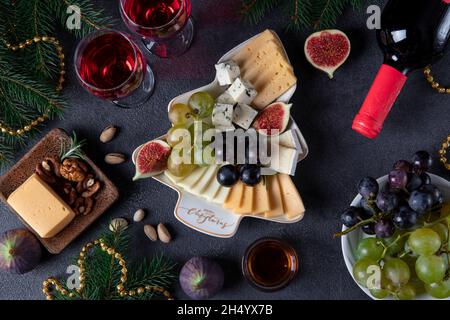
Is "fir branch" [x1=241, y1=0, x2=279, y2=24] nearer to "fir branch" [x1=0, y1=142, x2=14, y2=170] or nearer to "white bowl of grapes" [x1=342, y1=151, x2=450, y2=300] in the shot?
"white bowl of grapes" [x1=342, y1=151, x2=450, y2=300]

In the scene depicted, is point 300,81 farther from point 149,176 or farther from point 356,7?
point 149,176

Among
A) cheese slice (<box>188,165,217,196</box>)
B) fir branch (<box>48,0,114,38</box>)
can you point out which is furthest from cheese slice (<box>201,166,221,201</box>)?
fir branch (<box>48,0,114,38</box>)

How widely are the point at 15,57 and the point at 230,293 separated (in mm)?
951

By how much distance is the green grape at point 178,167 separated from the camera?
153 centimetres

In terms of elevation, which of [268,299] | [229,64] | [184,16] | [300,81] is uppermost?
[184,16]

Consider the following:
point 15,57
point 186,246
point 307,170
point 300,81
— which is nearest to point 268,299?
point 186,246

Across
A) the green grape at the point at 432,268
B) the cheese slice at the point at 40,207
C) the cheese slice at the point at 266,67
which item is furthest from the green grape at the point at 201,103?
the green grape at the point at 432,268

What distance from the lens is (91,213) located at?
5.37 feet

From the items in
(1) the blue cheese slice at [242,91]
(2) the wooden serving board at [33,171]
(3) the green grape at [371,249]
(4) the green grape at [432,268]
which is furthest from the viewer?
(2) the wooden serving board at [33,171]

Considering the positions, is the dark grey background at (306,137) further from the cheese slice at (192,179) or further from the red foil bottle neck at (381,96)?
the red foil bottle neck at (381,96)

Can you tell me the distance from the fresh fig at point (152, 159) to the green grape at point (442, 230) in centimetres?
75

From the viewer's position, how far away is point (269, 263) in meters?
1.61

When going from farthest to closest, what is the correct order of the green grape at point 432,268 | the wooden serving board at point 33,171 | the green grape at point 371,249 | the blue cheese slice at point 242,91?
the wooden serving board at point 33,171
the blue cheese slice at point 242,91
the green grape at point 371,249
the green grape at point 432,268

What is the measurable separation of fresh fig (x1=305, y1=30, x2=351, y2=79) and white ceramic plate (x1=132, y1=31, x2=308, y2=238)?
13cm
